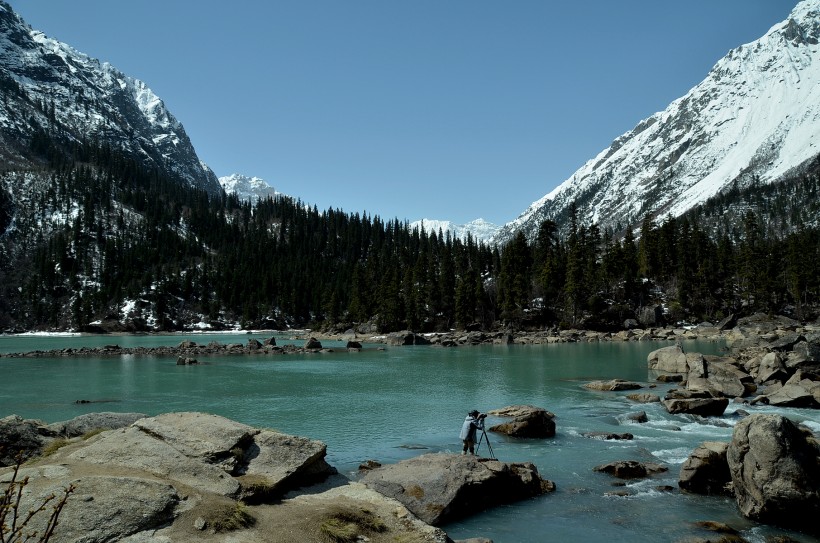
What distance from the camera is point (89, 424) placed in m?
23.2

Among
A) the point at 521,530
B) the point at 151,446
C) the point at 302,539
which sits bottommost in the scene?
the point at 521,530

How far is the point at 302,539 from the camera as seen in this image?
38.9 ft

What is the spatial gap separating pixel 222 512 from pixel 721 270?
5514 inches

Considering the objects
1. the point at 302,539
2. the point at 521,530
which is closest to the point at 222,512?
A: the point at 302,539

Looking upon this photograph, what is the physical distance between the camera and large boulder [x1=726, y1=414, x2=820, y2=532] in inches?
648

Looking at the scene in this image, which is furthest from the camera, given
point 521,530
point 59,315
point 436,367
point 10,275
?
point 10,275

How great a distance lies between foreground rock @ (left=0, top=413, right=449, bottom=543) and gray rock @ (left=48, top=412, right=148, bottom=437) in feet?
19.5

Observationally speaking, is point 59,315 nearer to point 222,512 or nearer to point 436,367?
point 436,367

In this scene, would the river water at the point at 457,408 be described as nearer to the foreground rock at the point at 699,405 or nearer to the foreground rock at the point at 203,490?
the foreground rock at the point at 699,405

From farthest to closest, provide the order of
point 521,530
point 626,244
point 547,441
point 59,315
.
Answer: point 59,315, point 626,244, point 547,441, point 521,530

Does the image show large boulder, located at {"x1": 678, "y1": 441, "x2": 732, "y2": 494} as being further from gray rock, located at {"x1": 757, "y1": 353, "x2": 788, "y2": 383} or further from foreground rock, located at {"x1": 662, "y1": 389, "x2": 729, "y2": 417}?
gray rock, located at {"x1": 757, "y1": 353, "x2": 788, "y2": 383}

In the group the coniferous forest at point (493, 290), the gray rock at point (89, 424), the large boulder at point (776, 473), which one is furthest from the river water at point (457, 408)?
the coniferous forest at point (493, 290)

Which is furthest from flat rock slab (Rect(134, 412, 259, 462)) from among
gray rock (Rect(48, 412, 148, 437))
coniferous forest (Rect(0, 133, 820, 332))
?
coniferous forest (Rect(0, 133, 820, 332))

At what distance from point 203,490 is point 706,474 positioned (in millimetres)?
16796
